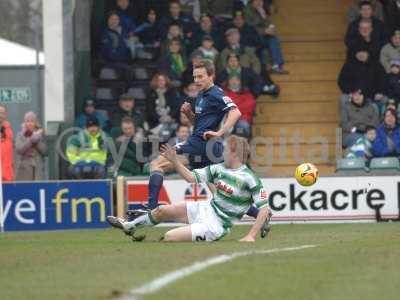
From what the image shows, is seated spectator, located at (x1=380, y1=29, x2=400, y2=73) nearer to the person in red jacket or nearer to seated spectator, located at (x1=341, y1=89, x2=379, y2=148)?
seated spectator, located at (x1=341, y1=89, x2=379, y2=148)

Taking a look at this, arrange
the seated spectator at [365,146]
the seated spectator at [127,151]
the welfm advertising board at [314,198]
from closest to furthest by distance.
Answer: the welfm advertising board at [314,198] < the seated spectator at [127,151] < the seated spectator at [365,146]

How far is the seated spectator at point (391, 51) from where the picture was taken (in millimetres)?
24203

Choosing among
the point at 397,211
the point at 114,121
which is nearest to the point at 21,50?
the point at 114,121

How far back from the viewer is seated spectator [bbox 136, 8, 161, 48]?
2500 cm

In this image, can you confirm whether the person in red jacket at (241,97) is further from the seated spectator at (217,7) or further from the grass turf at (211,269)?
the grass turf at (211,269)

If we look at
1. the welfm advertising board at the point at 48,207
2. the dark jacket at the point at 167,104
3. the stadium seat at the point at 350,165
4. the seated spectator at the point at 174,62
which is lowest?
the welfm advertising board at the point at 48,207

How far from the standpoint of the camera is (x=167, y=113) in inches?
917

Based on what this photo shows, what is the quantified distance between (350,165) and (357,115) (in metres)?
2.26

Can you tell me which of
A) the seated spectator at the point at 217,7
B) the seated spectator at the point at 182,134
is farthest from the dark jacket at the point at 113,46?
the seated spectator at the point at 182,134

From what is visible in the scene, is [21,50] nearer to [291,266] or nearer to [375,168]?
[375,168]

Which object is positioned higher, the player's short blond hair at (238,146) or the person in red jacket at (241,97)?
the person in red jacket at (241,97)

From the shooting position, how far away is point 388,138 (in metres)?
22.1

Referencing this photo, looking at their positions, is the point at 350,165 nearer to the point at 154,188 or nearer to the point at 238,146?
the point at 154,188

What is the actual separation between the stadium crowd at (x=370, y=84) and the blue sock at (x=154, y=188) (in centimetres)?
745
